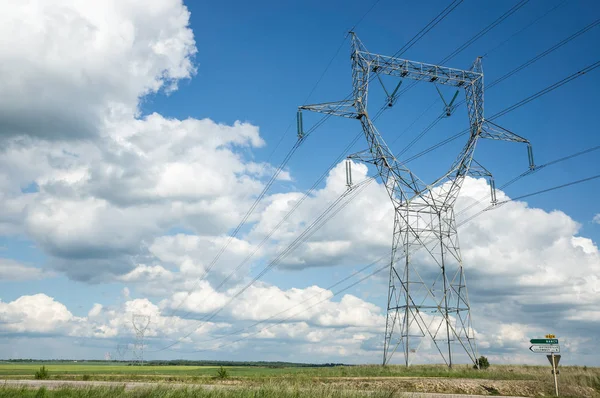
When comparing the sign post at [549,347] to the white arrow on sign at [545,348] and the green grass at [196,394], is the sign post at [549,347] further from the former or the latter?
the green grass at [196,394]

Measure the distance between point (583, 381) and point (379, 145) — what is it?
24.8 metres

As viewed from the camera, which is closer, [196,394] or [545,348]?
[196,394]

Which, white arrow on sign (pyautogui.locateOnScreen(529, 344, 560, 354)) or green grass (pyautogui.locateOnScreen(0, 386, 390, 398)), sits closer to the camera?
green grass (pyautogui.locateOnScreen(0, 386, 390, 398))

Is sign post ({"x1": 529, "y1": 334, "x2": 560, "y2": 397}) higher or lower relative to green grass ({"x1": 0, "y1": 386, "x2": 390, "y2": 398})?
higher

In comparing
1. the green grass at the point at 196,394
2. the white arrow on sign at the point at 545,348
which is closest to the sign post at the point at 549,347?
the white arrow on sign at the point at 545,348

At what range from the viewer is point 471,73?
50.8 metres

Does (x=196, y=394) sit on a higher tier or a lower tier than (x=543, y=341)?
lower

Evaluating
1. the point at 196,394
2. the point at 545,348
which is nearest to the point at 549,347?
the point at 545,348

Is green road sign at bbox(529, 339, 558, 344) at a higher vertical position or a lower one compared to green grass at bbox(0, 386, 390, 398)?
higher

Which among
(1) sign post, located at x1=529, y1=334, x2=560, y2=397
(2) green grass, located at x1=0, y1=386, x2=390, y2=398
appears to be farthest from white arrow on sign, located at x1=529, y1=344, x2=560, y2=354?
(2) green grass, located at x1=0, y1=386, x2=390, y2=398

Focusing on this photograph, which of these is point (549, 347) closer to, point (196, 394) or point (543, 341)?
point (543, 341)

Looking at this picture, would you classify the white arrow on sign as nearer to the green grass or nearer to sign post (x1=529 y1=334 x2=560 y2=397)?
sign post (x1=529 y1=334 x2=560 y2=397)

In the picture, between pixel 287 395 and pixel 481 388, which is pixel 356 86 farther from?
pixel 287 395

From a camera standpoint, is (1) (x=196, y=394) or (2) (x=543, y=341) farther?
(2) (x=543, y=341)
